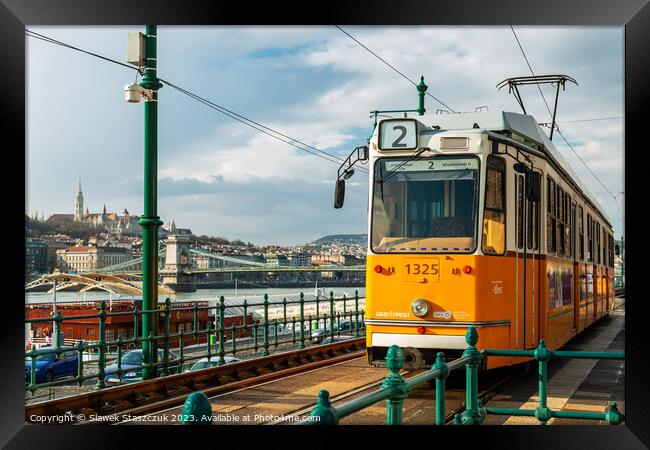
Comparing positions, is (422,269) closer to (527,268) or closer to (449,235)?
(449,235)

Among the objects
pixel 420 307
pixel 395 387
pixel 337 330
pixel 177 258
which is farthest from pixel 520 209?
pixel 177 258

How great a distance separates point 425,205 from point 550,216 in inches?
112

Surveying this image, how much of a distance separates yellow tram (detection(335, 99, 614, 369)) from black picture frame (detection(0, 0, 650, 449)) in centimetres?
319

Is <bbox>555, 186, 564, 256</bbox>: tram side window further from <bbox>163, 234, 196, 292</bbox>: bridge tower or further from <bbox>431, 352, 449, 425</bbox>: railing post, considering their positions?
<bbox>163, 234, 196, 292</bbox>: bridge tower

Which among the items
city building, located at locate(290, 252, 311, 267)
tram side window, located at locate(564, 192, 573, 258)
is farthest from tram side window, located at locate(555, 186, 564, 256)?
city building, located at locate(290, 252, 311, 267)

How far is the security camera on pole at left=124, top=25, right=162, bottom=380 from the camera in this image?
33.8 feet

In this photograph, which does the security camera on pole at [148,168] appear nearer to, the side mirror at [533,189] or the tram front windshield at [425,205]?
the tram front windshield at [425,205]

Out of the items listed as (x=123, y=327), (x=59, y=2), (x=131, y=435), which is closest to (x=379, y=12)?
(x=59, y=2)

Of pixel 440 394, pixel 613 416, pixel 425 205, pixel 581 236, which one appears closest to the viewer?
pixel 440 394

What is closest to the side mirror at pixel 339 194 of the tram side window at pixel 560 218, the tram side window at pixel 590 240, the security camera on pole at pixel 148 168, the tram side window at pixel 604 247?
the security camera on pole at pixel 148 168

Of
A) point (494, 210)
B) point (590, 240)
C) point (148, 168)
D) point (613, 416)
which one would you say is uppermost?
point (148, 168)

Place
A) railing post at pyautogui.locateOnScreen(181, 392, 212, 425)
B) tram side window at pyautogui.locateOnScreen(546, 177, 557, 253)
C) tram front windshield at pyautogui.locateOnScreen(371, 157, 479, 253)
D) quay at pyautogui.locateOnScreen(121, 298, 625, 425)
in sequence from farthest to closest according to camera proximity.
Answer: tram side window at pyautogui.locateOnScreen(546, 177, 557, 253), tram front windshield at pyautogui.locateOnScreen(371, 157, 479, 253), quay at pyautogui.locateOnScreen(121, 298, 625, 425), railing post at pyautogui.locateOnScreen(181, 392, 212, 425)

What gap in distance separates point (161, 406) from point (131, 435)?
10.5ft

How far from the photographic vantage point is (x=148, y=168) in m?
10.6
